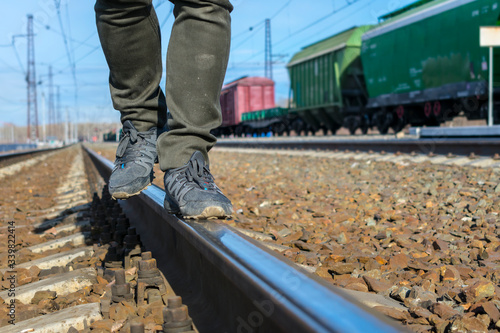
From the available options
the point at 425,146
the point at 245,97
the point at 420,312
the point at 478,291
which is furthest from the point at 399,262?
the point at 245,97

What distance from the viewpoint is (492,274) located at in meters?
2.01

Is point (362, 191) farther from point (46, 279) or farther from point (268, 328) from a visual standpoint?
point (268, 328)

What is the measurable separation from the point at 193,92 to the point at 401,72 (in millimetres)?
14408

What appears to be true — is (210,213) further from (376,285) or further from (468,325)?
(468,325)

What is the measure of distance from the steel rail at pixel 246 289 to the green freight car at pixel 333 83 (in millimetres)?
17600

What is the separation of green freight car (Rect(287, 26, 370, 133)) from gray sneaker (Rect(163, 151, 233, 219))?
17.4m

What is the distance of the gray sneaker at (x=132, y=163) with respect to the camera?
215 centimetres

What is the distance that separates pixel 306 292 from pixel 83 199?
14.7 feet

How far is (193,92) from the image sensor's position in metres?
2.00

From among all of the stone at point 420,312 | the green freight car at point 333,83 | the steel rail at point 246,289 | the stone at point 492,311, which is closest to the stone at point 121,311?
the steel rail at point 246,289

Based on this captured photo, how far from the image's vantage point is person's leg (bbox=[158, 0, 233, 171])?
1.96m

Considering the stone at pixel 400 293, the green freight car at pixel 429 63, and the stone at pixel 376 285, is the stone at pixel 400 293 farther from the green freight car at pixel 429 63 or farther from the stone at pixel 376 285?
the green freight car at pixel 429 63

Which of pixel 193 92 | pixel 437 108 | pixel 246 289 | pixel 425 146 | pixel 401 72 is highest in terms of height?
pixel 401 72

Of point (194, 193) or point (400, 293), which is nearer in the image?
point (400, 293)
